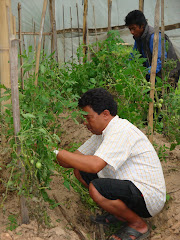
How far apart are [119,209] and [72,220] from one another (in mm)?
361

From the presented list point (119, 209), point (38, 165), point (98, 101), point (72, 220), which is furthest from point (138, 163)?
point (38, 165)

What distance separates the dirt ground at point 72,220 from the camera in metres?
1.97

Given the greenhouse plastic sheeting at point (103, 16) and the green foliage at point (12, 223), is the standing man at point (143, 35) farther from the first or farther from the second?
the greenhouse plastic sheeting at point (103, 16)

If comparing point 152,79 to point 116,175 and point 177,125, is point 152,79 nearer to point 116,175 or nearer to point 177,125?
point 177,125

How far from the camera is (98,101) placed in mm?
2314

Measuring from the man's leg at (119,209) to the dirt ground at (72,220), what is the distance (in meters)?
0.15

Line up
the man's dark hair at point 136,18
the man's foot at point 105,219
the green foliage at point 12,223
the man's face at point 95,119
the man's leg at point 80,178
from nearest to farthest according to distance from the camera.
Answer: the green foliage at point 12,223 → the man's face at point 95,119 → the man's foot at point 105,219 → the man's leg at point 80,178 → the man's dark hair at point 136,18

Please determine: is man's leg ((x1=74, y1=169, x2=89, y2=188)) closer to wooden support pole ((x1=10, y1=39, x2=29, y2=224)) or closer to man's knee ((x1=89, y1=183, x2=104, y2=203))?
man's knee ((x1=89, y1=183, x2=104, y2=203))

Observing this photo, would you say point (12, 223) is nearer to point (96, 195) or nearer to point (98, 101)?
point (96, 195)

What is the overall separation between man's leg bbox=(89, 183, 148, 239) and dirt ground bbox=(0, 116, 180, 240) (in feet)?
0.48

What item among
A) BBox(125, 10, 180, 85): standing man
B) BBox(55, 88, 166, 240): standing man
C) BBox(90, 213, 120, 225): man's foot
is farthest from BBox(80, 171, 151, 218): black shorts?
BBox(125, 10, 180, 85): standing man

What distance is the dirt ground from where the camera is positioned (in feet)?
6.45

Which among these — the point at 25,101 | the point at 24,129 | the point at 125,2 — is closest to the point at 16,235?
the point at 24,129

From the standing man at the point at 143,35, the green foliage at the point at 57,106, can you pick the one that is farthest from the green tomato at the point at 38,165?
the standing man at the point at 143,35
